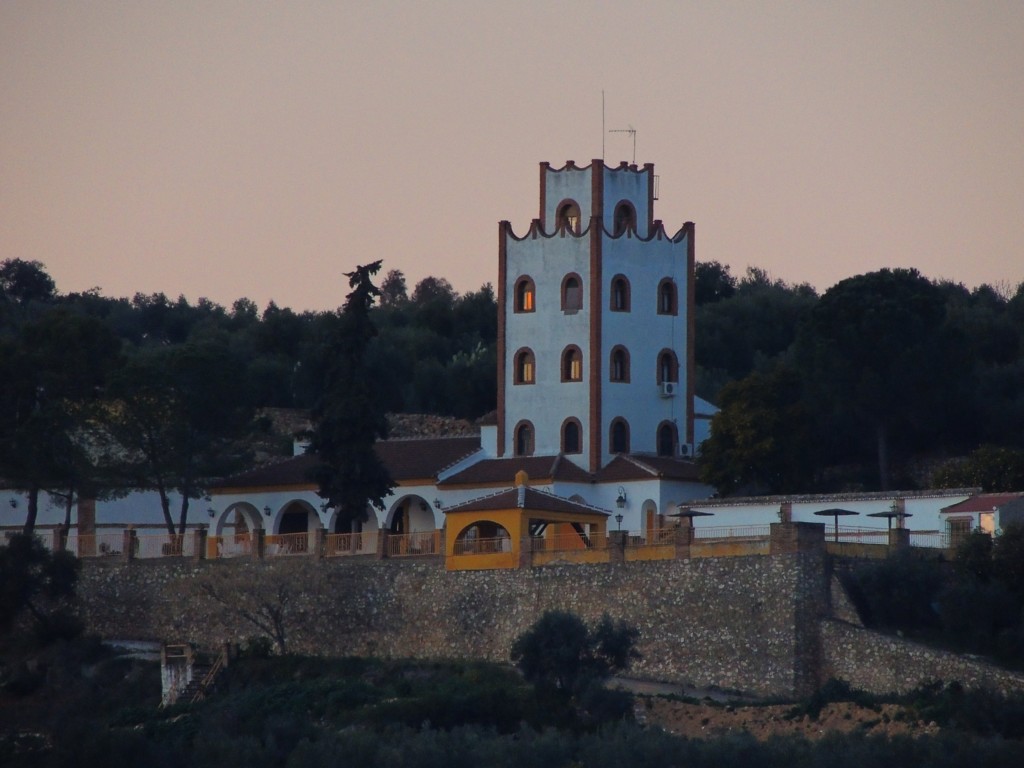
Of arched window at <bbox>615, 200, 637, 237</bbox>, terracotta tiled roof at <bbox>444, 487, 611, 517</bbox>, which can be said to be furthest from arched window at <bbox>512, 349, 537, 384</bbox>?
terracotta tiled roof at <bbox>444, 487, 611, 517</bbox>

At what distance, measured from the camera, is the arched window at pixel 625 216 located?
63.4 meters

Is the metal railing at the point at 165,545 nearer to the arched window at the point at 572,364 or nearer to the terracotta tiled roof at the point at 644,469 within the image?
the terracotta tiled roof at the point at 644,469

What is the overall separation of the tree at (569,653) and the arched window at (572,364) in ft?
49.0

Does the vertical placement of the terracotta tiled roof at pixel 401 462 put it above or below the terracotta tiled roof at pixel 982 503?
above

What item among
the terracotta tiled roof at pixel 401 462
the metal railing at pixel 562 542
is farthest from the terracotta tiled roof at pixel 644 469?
the metal railing at pixel 562 542

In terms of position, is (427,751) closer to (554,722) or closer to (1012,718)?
(554,722)

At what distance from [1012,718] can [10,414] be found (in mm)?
31785

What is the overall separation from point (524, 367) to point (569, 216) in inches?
168

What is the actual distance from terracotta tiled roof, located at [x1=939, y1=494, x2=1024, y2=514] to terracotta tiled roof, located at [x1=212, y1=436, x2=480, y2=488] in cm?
1538

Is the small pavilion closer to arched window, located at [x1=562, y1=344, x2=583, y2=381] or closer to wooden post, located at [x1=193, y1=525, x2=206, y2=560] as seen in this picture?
wooden post, located at [x1=193, y1=525, x2=206, y2=560]

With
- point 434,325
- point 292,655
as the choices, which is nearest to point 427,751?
point 292,655

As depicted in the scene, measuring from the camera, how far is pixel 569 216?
6378cm

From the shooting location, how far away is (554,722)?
4691 centimetres

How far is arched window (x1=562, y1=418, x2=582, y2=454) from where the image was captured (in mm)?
62688
